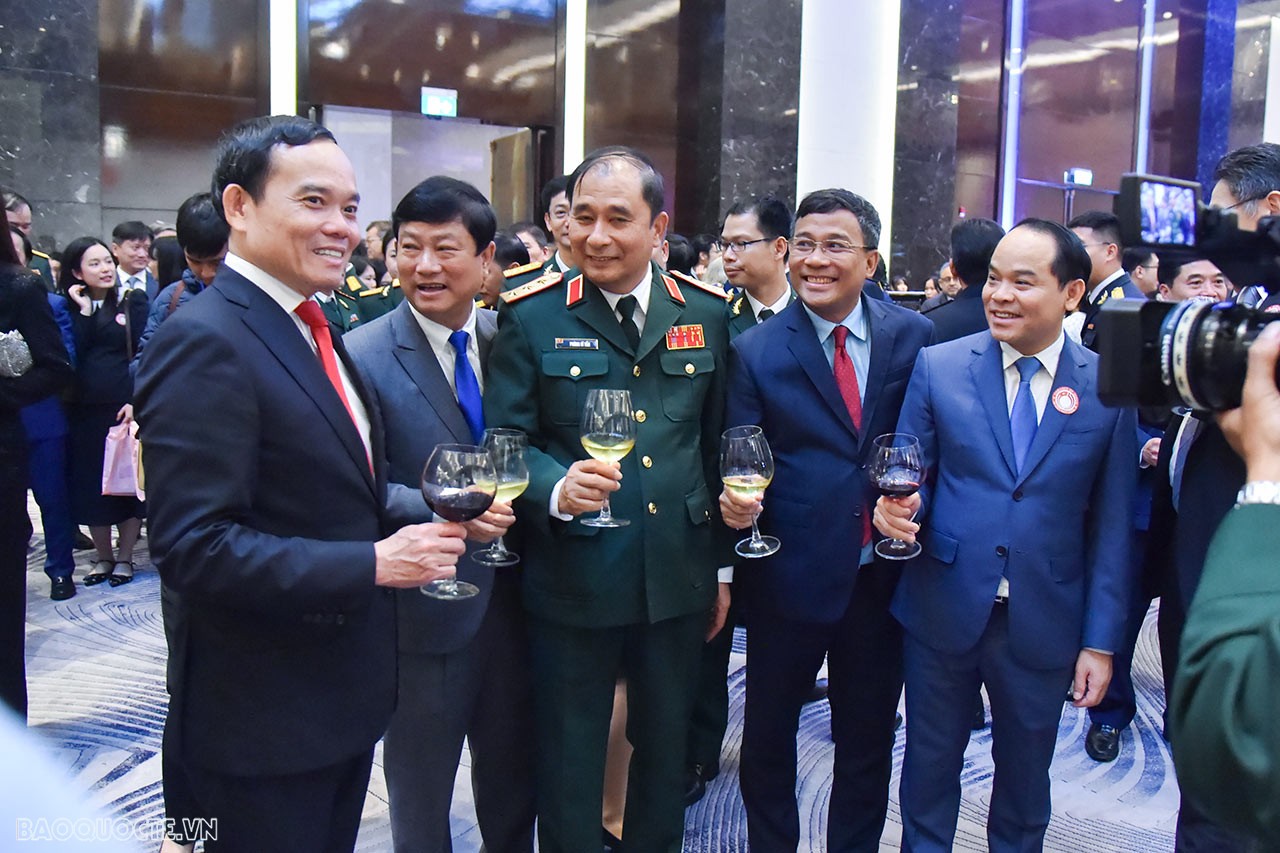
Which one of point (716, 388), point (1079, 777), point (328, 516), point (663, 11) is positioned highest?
point (663, 11)

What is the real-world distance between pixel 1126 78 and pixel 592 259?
485 inches

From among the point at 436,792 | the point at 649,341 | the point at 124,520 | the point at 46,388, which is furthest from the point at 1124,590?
the point at 124,520

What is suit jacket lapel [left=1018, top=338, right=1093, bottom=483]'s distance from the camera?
2273mm

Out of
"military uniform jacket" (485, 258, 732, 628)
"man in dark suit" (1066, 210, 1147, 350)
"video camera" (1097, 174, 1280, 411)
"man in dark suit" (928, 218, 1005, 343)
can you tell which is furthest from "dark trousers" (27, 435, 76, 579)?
"video camera" (1097, 174, 1280, 411)

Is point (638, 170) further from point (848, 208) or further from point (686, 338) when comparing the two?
point (848, 208)

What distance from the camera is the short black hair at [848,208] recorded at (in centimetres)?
253

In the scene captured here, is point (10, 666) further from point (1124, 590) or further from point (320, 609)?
point (1124, 590)

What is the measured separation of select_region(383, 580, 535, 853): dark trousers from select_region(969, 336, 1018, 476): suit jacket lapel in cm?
120

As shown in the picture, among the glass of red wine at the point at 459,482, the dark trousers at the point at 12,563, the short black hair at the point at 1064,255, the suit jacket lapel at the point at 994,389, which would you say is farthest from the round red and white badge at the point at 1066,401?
the dark trousers at the point at 12,563

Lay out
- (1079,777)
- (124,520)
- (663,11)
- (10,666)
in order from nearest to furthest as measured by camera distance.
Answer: (10,666), (1079,777), (124,520), (663,11)

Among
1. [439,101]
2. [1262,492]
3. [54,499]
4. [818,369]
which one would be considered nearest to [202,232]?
[818,369]

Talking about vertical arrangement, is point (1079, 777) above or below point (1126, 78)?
below

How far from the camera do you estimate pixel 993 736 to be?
7.85 ft

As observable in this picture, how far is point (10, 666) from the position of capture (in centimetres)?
287
